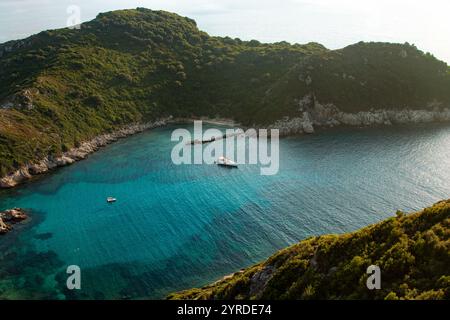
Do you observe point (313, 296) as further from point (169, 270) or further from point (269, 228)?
point (269, 228)

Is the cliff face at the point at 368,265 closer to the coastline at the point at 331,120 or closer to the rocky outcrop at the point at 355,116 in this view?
the coastline at the point at 331,120

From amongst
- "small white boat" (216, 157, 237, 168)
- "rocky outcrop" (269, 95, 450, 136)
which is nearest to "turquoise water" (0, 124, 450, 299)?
"small white boat" (216, 157, 237, 168)

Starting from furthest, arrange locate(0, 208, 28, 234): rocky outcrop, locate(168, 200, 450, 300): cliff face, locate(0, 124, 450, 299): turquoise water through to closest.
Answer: locate(0, 208, 28, 234): rocky outcrop
locate(0, 124, 450, 299): turquoise water
locate(168, 200, 450, 300): cliff face

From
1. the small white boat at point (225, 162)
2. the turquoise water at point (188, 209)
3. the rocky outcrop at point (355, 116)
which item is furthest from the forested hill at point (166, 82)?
the small white boat at point (225, 162)

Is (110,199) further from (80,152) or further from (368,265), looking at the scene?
(368,265)

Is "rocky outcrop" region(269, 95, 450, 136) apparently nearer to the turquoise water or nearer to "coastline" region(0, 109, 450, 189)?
"coastline" region(0, 109, 450, 189)

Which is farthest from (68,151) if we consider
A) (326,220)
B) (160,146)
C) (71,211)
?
(326,220)

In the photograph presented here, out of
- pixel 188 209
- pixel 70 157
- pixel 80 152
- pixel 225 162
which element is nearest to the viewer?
pixel 188 209

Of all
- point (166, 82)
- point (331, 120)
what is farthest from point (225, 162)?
point (166, 82)
